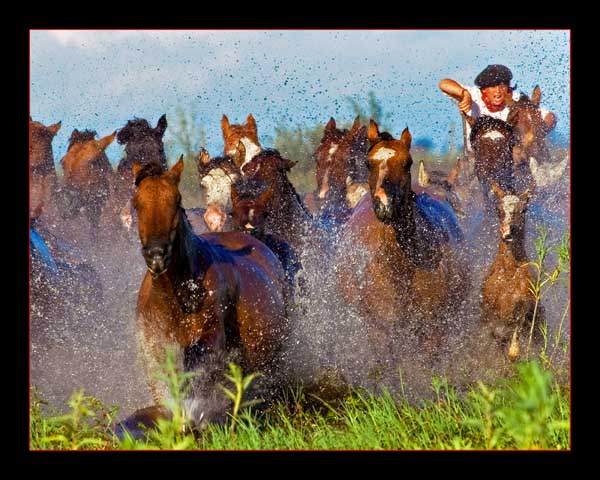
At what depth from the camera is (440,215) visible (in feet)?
33.7

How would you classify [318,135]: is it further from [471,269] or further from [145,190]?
[145,190]

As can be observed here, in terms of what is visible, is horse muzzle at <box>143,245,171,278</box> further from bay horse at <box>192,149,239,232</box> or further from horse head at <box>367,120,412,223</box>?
bay horse at <box>192,149,239,232</box>

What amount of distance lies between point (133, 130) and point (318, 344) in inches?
208

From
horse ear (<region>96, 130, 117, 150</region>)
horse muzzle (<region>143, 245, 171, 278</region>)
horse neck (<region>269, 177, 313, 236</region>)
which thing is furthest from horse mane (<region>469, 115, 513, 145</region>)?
horse ear (<region>96, 130, 117, 150</region>)

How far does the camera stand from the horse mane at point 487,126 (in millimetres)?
11039

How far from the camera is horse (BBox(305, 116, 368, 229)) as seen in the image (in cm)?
1378

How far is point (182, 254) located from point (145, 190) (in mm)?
558

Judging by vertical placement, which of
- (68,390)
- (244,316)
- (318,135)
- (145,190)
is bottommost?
(68,390)

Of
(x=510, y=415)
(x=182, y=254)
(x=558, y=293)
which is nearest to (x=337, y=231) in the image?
(x=558, y=293)

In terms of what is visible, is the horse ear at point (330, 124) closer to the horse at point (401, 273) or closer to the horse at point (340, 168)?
the horse at point (340, 168)

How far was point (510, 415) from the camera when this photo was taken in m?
5.54

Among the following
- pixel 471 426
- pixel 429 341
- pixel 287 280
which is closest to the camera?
pixel 471 426

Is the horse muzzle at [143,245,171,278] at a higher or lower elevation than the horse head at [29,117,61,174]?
lower

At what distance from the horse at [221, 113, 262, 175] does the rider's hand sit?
2.23 meters
